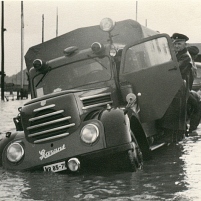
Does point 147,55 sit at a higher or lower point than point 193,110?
higher

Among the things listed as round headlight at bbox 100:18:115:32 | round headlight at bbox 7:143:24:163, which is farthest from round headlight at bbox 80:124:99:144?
round headlight at bbox 100:18:115:32

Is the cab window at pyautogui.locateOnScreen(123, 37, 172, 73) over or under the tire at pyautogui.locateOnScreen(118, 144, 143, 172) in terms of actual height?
over

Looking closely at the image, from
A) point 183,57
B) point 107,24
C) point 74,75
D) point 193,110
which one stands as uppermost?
point 107,24

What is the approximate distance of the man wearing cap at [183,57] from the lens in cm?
1060

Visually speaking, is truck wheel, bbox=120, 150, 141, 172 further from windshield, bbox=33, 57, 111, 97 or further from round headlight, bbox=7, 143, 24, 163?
windshield, bbox=33, 57, 111, 97

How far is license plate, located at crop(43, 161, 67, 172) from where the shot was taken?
302 inches

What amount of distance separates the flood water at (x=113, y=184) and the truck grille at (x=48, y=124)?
53 centimetres

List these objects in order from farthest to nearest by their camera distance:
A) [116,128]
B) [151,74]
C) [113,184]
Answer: [151,74] < [116,128] < [113,184]

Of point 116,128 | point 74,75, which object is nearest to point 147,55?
point 74,75

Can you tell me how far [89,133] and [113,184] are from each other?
86cm

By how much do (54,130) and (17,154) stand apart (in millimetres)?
671

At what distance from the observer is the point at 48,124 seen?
794 centimetres

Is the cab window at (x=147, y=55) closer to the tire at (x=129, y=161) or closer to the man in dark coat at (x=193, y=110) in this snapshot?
the tire at (x=129, y=161)

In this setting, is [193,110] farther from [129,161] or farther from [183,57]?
[129,161]
